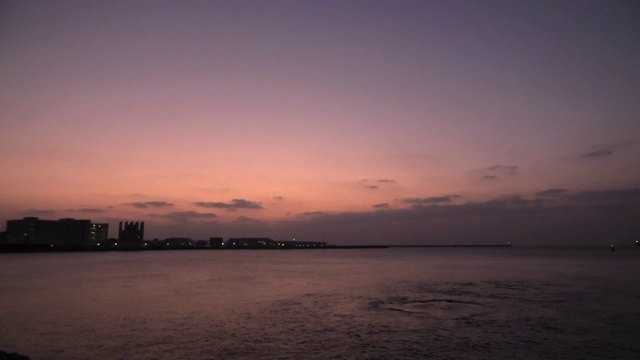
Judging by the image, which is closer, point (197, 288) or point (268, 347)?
point (268, 347)

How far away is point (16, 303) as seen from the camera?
36531 mm

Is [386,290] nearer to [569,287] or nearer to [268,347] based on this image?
[569,287]

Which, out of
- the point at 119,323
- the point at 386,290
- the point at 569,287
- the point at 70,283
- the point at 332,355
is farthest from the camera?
the point at 70,283

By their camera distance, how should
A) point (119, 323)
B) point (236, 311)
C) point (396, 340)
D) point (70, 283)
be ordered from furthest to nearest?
point (70, 283) < point (236, 311) < point (119, 323) < point (396, 340)

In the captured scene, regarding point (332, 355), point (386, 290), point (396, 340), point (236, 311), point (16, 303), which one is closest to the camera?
point (332, 355)

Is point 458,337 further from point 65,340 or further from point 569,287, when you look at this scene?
point 569,287

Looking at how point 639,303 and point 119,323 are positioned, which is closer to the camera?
point 119,323

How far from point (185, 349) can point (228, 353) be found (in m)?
2.36

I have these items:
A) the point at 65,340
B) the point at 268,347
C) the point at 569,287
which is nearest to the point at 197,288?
the point at 65,340

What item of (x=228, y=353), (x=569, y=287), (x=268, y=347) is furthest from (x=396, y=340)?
(x=569, y=287)

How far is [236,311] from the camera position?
33.1 meters

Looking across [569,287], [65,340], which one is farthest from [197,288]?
[569,287]

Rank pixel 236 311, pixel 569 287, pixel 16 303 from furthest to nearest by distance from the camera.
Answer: pixel 569 287 → pixel 16 303 → pixel 236 311

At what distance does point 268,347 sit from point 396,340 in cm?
679
